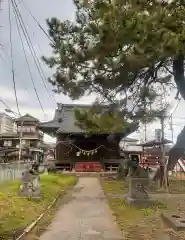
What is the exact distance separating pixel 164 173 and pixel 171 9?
1188 centimetres

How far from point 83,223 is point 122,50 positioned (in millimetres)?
5767

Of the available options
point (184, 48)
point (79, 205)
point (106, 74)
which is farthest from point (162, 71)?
point (79, 205)

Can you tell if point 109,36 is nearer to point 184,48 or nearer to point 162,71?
point 184,48

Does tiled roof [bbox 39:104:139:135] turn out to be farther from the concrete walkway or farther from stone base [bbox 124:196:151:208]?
stone base [bbox 124:196:151:208]

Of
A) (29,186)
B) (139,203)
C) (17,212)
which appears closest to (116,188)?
(139,203)

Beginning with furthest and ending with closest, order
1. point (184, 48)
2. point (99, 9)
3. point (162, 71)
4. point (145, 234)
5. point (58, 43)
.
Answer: point (162, 71), point (58, 43), point (184, 48), point (99, 9), point (145, 234)

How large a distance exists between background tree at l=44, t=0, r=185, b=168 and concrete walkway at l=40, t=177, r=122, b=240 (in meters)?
3.47

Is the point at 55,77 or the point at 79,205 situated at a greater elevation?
the point at 55,77

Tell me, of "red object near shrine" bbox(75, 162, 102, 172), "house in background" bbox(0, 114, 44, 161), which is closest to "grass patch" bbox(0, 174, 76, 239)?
"red object near shrine" bbox(75, 162, 102, 172)

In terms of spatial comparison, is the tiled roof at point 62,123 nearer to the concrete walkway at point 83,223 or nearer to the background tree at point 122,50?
the background tree at point 122,50

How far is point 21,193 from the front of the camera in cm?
1430

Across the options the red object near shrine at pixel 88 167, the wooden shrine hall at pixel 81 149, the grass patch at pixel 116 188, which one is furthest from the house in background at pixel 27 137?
the grass patch at pixel 116 188

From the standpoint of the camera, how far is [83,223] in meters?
10.4

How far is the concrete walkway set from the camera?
28.5 ft
